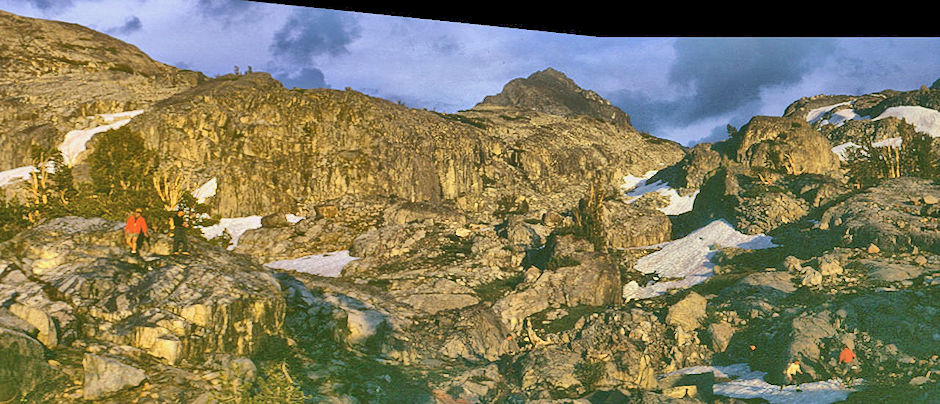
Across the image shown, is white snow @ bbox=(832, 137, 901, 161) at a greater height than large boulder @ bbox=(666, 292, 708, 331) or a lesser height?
greater

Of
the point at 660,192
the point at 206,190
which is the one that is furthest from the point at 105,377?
the point at 660,192

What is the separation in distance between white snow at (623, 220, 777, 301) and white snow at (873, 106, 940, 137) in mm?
23911

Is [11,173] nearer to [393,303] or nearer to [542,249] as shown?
[393,303]

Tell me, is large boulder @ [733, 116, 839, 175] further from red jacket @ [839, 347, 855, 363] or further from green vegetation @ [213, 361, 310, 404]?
green vegetation @ [213, 361, 310, 404]

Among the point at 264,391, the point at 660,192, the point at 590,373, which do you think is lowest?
the point at 590,373

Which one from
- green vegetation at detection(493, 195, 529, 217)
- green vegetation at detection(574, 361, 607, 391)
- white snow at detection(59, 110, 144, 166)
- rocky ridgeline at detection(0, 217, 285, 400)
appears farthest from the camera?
green vegetation at detection(493, 195, 529, 217)

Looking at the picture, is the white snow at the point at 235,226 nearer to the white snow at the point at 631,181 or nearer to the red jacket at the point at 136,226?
the red jacket at the point at 136,226

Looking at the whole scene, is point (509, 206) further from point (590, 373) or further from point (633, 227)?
point (590, 373)

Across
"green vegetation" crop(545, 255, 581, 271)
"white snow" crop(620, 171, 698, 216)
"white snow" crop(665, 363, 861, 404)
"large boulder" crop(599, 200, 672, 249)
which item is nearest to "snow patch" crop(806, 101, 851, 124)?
"white snow" crop(620, 171, 698, 216)

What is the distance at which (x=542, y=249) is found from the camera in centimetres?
3588

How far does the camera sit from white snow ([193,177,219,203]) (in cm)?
4509

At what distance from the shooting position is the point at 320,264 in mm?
37438

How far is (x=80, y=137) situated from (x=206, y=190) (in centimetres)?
1327

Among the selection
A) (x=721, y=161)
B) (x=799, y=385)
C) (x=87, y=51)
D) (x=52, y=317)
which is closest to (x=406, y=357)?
(x=52, y=317)
